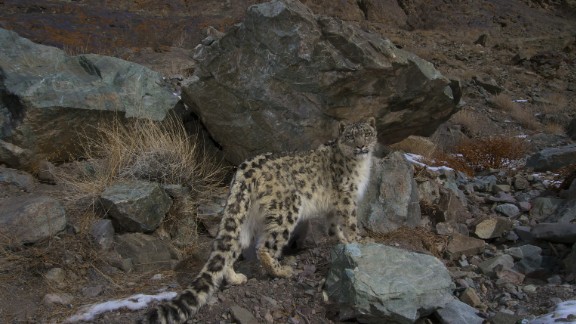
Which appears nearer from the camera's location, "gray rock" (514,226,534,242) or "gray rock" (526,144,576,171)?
"gray rock" (514,226,534,242)

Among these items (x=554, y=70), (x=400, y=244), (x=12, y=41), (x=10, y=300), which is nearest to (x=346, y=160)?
(x=400, y=244)

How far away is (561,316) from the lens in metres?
4.38

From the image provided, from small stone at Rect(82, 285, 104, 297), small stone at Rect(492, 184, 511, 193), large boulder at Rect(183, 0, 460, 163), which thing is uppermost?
large boulder at Rect(183, 0, 460, 163)

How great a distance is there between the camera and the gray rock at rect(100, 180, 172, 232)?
667cm

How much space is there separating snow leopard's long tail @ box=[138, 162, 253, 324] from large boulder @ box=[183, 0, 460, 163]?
2460 millimetres

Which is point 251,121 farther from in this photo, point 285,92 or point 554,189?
point 554,189

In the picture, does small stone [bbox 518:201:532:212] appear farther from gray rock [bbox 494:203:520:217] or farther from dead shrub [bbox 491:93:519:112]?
dead shrub [bbox 491:93:519:112]

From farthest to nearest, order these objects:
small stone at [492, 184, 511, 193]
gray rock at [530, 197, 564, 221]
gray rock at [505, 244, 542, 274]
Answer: small stone at [492, 184, 511, 193]
gray rock at [530, 197, 564, 221]
gray rock at [505, 244, 542, 274]

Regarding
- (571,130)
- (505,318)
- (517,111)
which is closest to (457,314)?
(505,318)

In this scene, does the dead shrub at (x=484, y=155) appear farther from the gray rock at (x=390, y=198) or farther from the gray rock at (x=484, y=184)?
the gray rock at (x=390, y=198)

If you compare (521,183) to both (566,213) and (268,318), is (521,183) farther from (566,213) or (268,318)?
(268,318)

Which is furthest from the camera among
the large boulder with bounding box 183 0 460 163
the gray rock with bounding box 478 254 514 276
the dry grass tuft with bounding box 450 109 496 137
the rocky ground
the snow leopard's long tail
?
the dry grass tuft with bounding box 450 109 496 137

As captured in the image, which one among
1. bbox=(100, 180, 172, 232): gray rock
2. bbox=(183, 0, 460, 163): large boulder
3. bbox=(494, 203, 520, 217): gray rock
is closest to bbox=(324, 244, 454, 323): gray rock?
bbox=(100, 180, 172, 232): gray rock

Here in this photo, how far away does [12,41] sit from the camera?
9.06m
